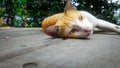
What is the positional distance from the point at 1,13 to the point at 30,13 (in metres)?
0.73

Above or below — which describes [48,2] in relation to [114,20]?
above

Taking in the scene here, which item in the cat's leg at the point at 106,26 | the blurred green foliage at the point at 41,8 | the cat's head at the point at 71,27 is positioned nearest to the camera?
the cat's head at the point at 71,27

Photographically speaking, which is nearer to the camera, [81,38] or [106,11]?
[81,38]

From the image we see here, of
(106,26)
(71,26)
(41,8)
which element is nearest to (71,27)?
(71,26)

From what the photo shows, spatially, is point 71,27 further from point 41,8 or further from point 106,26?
point 41,8

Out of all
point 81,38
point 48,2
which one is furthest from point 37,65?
point 48,2

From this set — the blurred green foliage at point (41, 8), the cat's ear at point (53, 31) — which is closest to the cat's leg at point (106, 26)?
the cat's ear at point (53, 31)

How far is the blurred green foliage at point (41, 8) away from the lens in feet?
16.4

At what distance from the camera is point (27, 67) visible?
0.69 m

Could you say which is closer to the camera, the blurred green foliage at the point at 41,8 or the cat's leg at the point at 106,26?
the cat's leg at the point at 106,26

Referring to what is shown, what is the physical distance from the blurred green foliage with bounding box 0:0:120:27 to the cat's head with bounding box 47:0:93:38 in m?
2.99

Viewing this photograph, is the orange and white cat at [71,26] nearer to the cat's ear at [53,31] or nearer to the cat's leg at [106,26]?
the cat's ear at [53,31]

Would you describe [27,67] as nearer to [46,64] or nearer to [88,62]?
[46,64]

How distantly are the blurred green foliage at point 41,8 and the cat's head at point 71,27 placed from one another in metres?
2.99
